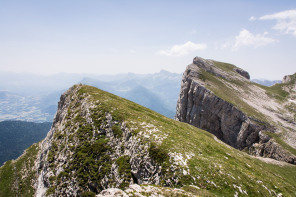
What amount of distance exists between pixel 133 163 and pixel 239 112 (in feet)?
244

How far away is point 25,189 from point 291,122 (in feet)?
383

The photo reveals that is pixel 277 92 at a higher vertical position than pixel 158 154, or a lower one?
higher

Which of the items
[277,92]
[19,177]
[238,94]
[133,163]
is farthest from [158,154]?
[277,92]

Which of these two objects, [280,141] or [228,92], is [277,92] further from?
[280,141]

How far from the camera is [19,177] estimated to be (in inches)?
2088

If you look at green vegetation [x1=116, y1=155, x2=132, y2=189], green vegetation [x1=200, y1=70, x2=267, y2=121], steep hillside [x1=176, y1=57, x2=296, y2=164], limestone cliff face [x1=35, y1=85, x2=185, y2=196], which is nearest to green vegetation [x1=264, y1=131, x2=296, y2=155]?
steep hillside [x1=176, y1=57, x2=296, y2=164]

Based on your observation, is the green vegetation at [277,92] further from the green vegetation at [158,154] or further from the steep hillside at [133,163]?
the green vegetation at [158,154]

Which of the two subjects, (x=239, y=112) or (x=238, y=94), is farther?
(x=238, y=94)

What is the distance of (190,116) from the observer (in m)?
109

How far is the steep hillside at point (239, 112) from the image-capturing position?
220 ft

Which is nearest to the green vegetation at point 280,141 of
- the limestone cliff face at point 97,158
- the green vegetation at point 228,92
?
the green vegetation at point 228,92

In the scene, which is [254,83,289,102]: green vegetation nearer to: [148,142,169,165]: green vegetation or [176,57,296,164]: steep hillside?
[176,57,296,164]: steep hillside

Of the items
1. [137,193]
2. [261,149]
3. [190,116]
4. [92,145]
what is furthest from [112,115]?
[190,116]

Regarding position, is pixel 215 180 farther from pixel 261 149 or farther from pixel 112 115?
pixel 261 149
